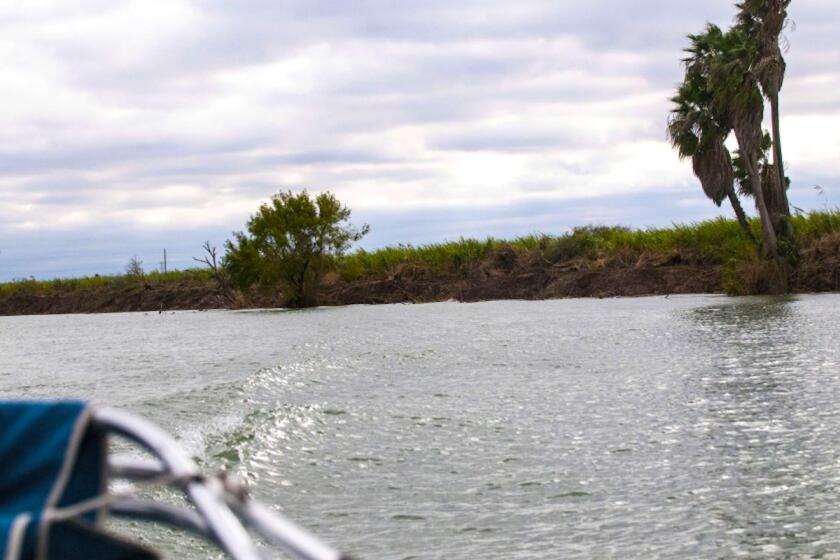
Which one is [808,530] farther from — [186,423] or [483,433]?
[186,423]

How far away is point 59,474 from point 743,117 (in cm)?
3448

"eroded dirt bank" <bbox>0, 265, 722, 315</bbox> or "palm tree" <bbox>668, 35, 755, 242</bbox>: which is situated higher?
"palm tree" <bbox>668, 35, 755, 242</bbox>

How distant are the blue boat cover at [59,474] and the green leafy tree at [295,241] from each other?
135 ft

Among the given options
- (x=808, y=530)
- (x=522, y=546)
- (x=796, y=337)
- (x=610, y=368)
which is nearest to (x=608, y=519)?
(x=522, y=546)

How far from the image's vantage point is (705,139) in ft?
117

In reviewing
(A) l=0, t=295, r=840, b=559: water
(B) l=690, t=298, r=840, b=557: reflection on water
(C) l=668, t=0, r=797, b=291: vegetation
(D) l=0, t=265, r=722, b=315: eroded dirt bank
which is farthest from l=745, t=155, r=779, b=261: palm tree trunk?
(B) l=690, t=298, r=840, b=557: reflection on water

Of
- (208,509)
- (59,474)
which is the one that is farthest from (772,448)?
(208,509)

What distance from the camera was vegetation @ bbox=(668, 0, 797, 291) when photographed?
1361 inches

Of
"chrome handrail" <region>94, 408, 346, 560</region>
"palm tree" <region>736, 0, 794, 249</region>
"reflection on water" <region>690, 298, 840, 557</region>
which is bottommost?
"reflection on water" <region>690, 298, 840, 557</region>

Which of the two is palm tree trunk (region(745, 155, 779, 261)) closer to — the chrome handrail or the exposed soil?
the exposed soil

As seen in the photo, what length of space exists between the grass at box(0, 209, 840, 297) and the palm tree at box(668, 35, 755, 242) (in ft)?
6.76

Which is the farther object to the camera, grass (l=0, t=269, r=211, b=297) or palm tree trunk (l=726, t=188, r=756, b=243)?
grass (l=0, t=269, r=211, b=297)

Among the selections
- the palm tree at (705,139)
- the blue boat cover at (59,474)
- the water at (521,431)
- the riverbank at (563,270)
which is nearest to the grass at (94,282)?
the riverbank at (563,270)

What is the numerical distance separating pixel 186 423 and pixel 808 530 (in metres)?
7.18
